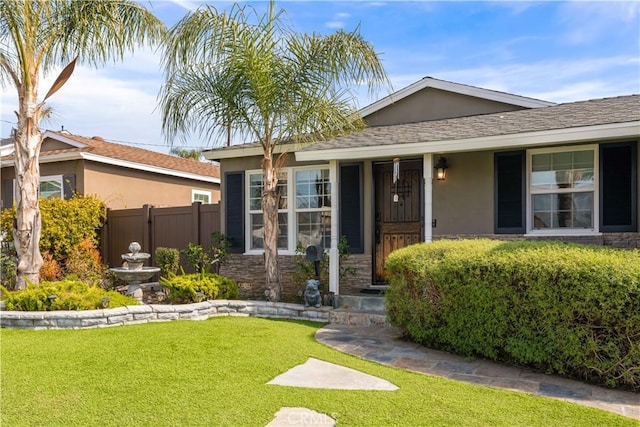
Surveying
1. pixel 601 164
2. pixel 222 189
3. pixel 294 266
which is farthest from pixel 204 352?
pixel 601 164

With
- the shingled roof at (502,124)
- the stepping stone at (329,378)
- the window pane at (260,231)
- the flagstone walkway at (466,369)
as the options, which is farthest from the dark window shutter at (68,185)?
the stepping stone at (329,378)

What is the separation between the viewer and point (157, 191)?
13477mm

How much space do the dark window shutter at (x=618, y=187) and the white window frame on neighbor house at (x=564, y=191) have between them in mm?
96

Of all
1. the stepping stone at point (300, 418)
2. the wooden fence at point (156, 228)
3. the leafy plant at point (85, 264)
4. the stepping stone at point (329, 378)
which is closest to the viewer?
the stepping stone at point (300, 418)

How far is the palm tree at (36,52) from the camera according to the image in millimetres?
6867

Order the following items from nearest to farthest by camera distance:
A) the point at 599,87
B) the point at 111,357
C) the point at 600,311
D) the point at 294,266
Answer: the point at 600,311 < the point at 111,357 < the point at 294,266 < the point at 599,87

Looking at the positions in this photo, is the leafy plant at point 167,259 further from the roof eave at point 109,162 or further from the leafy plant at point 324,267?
the roof eave at point 109,162

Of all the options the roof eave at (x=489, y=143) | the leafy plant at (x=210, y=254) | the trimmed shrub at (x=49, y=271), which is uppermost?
the roof eave at (x=489, y=143)

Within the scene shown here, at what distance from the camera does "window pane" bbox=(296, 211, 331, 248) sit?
8.80 m

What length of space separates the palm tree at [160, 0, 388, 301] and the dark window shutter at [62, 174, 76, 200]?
5.59 meters

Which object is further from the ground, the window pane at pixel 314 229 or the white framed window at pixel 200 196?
the white framed window at pixel 200 196

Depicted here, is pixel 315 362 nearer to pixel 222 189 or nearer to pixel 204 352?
pixel 204 352

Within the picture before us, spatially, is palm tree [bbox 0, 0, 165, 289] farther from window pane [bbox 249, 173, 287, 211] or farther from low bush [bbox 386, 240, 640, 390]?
low bush [bbox 386, 240, 640, 390]

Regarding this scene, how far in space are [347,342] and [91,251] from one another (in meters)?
7.65
